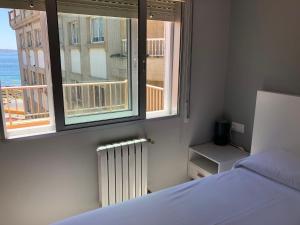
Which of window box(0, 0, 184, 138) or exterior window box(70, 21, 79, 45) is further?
exterior window box(70, 21, 79, 45)

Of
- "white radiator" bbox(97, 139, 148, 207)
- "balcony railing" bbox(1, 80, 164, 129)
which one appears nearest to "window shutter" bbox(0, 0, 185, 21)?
"balcony railing" bbox(1, 80, 164, 129)

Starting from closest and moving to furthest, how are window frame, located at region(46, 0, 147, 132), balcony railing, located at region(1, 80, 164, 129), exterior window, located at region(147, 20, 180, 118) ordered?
window frame, located at region(46, 0, 147, 132) → balcony railing, located at region(1, 80, 164, 129) → exterior window, located at region(147, 20, 180, 118)

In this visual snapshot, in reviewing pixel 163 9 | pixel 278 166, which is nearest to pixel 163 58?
pixel 163 9

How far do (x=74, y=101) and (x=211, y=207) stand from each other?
144cm

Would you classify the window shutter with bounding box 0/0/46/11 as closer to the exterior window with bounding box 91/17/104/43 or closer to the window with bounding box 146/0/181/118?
the exterior window with bounding box 91/17/104/43

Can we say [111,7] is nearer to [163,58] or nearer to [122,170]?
[163,58]

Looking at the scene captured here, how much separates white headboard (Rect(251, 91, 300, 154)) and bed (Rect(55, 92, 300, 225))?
1cm

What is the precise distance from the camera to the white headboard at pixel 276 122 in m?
2.02

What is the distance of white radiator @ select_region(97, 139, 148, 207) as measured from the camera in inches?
83.0

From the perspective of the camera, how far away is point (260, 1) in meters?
2.30

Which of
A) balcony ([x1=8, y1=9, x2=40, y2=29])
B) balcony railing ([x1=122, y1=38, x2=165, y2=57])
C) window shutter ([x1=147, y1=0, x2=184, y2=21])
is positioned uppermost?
window shutter ([x1=147, y1=0, x2=184, y2=21])

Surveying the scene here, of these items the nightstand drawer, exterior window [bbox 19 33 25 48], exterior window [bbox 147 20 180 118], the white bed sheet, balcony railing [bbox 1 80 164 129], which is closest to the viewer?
the white bed sheet

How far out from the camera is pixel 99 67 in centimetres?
223

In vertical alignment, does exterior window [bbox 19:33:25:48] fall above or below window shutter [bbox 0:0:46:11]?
below
